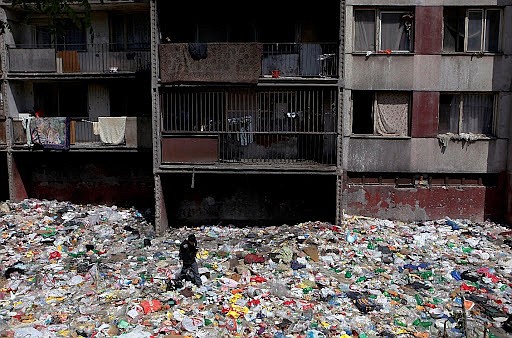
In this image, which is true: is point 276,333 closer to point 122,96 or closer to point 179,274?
point 179,274

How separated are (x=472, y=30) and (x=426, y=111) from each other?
113 inches

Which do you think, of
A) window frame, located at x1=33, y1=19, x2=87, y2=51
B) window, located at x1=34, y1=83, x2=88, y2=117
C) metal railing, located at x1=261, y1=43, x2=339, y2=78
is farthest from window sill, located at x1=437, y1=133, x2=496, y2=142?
window frame, located at x1=33, y1=19, x2=87, y2=51

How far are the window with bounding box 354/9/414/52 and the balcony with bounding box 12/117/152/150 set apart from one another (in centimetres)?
729

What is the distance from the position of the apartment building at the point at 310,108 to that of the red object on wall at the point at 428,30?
0.04 metres

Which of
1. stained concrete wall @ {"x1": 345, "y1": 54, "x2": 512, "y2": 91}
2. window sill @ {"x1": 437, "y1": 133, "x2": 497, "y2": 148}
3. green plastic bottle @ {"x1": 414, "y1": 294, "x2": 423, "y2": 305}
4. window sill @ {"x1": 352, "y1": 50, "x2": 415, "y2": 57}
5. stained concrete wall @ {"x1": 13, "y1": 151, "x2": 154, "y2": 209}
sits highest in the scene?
window sill @ {"x1": 352, "y1": 50, "x2": 415, "y2": 57}

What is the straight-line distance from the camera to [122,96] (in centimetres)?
1602

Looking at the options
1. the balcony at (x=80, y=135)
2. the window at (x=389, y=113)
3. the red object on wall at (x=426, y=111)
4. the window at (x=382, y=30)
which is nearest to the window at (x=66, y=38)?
the balcony at (x=80, y=135)

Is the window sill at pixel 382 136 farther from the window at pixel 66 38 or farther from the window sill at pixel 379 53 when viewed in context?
the window at pixel 66 38

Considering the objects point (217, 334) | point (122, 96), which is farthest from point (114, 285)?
point (122, 96)

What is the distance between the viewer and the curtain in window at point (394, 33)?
14078 millimetres

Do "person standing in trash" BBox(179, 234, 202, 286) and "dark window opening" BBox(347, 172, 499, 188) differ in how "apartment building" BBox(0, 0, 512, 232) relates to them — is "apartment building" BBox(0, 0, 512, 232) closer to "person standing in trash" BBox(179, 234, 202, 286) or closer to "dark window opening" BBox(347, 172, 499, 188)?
"dark window opening" BBox(347, 172, 499, 188)

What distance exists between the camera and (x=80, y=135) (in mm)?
15562

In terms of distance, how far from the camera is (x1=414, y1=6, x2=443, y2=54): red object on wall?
1381 centimetres

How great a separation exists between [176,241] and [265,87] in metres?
5.12
